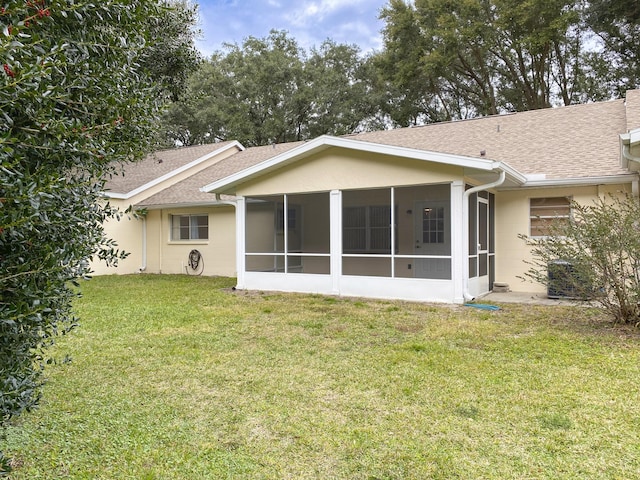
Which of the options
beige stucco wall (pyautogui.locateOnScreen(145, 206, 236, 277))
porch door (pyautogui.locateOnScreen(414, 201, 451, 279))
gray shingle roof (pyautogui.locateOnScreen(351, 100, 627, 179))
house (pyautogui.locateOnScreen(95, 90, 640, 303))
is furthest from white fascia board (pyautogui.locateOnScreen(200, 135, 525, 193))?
Answer: beige stucco wall (pyautogui.locateOnScreen(145, 206, 236, 277))

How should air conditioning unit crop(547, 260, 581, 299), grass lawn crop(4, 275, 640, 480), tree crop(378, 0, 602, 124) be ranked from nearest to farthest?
grass lawn crop(4, 275, 640, 480) → air conditioning unit crop(547, 260, 581, 299) → tree crop(378, 0, 602, 124)

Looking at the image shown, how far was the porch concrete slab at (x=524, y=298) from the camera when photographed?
26.6 ft

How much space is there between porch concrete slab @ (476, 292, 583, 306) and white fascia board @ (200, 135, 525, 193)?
7.66 ft

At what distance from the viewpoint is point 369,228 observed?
1031cm

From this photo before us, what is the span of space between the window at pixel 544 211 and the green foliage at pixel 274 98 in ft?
58.4

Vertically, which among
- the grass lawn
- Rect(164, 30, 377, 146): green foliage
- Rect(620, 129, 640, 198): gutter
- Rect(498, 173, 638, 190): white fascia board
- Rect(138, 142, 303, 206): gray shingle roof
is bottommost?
the grass lawn

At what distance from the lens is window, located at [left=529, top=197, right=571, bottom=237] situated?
29.9 ft

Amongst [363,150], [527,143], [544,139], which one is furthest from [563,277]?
[544,139]

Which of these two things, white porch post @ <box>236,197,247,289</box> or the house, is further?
white porch post @ <box>236,197,247,289</box>

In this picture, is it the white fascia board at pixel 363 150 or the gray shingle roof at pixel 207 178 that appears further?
the gray shingle roof at pixel 207 178

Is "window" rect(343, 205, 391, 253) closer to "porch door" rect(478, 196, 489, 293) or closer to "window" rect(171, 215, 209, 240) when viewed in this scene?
"porch door" rect(478, 196, 489, 293)

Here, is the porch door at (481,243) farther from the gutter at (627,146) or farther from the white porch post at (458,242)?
the gutter at (627,146)

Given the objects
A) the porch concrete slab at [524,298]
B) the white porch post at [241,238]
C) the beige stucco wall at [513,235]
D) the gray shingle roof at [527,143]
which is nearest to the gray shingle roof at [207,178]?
the gray shingle roof at [527,143]

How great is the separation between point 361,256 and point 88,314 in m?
5.10
